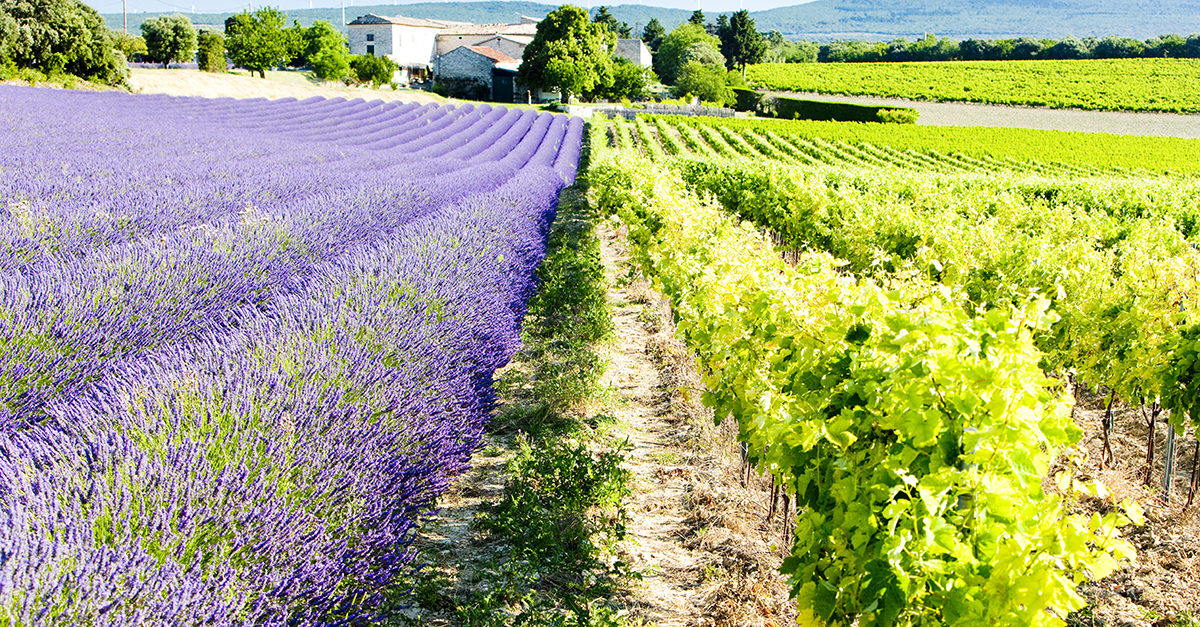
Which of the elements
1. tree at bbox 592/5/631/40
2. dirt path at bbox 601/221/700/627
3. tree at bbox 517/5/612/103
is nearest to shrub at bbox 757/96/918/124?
tree at bbox 517/5/612/103

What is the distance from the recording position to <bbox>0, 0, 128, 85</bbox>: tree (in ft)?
97.0

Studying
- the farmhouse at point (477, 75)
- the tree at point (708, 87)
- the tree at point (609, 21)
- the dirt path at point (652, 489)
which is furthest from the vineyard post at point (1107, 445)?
the tree at point (609, 21)

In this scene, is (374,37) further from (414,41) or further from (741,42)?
(741,42)

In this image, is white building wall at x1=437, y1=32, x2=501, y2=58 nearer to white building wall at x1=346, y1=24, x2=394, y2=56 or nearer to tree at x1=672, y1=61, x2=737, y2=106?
white building wall at x1=346, y1=24, x2=394, y2=56

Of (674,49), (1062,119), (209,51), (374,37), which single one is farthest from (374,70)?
(1062,119)

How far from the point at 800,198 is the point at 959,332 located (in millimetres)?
9643

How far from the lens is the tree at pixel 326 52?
5394 cm

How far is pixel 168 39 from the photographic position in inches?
2378

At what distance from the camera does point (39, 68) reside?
31.4 m

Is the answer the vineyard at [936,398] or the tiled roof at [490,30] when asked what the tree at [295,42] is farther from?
the vineyard at [936,398]

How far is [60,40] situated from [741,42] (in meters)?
84.2

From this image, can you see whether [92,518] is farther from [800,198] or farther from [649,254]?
[800,198]

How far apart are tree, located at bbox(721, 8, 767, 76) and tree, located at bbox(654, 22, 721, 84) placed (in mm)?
1707

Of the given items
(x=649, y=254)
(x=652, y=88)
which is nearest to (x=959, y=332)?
(x=649, y=254)
